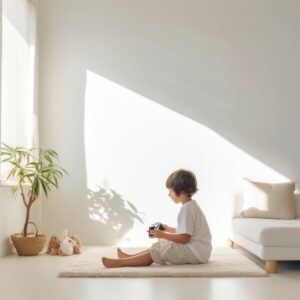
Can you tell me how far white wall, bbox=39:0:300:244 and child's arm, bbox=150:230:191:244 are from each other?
1730 millimetres

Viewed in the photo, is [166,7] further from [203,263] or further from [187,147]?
[203,263]

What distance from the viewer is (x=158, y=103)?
19.5 ft

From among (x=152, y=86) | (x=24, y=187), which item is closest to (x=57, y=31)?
(x=152, y=86)

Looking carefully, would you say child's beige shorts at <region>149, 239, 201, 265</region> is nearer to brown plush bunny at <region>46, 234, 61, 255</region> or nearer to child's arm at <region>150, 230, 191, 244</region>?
child's arm at <region>150, 230, 191, 244</region>

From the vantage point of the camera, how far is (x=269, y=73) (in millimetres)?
5973

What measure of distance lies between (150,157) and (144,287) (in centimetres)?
266

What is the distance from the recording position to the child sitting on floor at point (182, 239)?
13.5 ft

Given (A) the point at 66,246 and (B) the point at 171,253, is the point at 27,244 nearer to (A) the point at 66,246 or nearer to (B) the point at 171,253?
(A) the point at 66,246

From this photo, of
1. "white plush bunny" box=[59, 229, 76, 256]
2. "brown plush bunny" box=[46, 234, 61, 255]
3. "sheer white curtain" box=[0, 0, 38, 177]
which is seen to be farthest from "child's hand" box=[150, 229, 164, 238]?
"sheer white curtain" box=[0, 0, 38, 177]

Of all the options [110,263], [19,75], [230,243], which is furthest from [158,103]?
[110,263]

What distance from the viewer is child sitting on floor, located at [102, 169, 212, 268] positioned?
4.10 m

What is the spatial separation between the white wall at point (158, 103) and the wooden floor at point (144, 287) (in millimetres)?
1878

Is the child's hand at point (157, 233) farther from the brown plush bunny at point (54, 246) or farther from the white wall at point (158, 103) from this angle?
the white wall at point (158, 103)

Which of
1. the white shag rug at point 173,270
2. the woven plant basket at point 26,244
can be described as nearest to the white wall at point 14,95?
the woven plant basket at point 26,244
